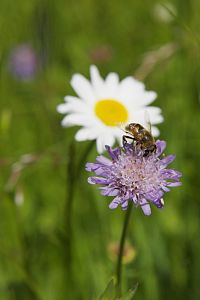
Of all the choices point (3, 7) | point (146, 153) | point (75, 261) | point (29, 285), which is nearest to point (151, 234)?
point (75, 261)

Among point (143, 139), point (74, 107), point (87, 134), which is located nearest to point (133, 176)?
point (143, 139)

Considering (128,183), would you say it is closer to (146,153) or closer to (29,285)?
(146,153)

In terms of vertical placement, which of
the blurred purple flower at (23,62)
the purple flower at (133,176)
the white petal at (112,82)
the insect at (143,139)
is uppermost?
the blurred purple flower at (23,62)

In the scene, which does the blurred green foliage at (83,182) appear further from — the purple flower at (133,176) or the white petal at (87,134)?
the purple flower at (133,176)

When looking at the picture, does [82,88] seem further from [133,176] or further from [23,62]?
[23,62]

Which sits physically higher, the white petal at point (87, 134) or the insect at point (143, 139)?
the white petal at point (87, 134)

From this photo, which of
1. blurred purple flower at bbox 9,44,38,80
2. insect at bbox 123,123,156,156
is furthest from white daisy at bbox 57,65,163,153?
blurred purple flower at bbox 9,44,38,80

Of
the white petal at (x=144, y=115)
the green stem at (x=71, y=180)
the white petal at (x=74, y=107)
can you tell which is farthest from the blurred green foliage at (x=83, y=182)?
the white petal at (x=144, y=115)
